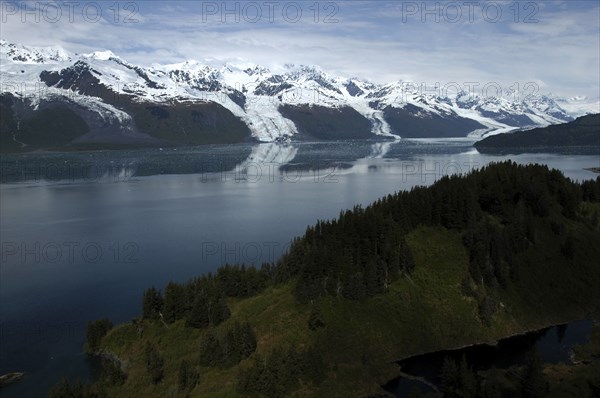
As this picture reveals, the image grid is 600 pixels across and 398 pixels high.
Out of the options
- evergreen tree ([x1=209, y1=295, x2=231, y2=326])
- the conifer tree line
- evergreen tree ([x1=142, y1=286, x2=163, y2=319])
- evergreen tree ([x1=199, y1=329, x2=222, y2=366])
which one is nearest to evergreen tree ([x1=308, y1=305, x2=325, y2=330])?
the conifer tree line

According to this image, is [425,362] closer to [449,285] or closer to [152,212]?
[449,285]

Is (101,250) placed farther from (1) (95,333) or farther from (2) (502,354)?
(2) (502,354)

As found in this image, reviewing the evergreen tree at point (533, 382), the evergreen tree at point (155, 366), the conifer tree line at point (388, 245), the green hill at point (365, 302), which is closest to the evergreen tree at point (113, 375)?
the green hill at point (365, 302)

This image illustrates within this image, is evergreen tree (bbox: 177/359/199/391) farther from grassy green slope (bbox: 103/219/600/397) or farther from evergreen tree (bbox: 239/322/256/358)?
evergreen tree (bbox: 239/322/256/358)

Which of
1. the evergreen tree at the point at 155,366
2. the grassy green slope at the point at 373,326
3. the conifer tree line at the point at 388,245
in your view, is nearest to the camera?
the grassy green slope at the point at 373,326

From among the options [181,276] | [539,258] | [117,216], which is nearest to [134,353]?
[181,276]

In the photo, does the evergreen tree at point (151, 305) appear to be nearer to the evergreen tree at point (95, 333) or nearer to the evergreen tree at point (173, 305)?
the evergreen tree at point (173, 305)

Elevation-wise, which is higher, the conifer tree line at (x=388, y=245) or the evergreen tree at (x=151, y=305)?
the conifer tree line at (x=388, y=245)

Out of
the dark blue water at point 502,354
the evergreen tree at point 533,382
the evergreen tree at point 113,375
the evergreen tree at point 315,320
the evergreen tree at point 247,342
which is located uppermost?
the evergreen tree at point 315,320

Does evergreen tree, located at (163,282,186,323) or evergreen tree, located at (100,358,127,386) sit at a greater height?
evergreen tree, located at (163,282,186,323)
